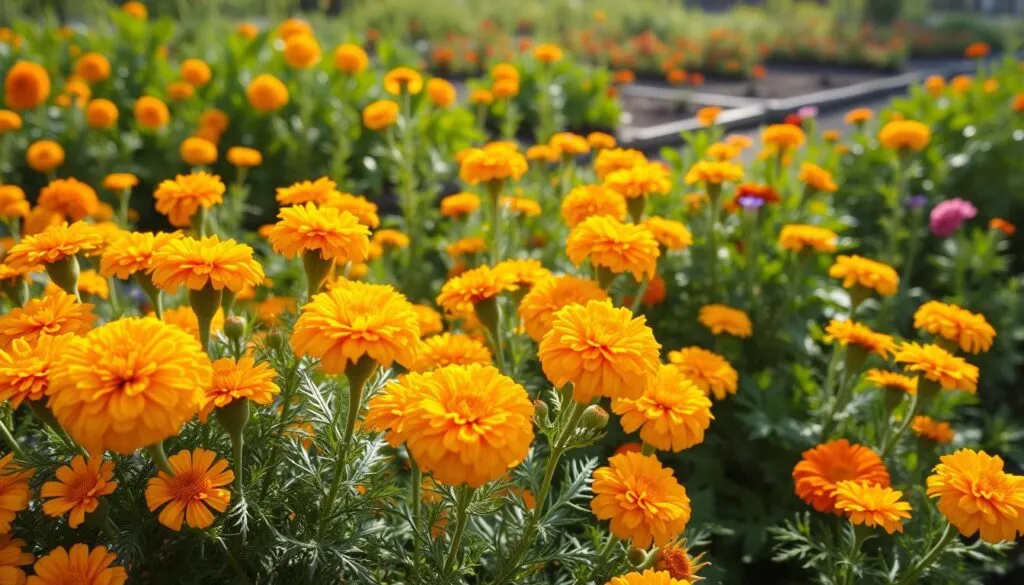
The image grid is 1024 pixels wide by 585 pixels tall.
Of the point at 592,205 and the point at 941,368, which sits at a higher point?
the point at 592,205

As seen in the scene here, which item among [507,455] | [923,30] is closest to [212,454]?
[507,455]

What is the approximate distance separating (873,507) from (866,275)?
963 mm

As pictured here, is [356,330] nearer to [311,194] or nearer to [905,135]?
[311,194]

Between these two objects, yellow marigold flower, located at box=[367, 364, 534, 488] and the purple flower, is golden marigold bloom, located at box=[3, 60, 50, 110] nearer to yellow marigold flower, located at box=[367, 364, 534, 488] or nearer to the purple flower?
yellow marigold flower, located at box=[367, 364, 534, 488]

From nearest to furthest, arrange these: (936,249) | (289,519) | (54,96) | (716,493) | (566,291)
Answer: (289,519) → (566,291) → (716,493) → (936,249) → (54,96)

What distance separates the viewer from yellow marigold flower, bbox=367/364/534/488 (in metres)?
0.99

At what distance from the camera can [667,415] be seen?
1.40m

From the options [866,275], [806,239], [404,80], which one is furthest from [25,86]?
[866,275]

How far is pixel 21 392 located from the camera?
107cm

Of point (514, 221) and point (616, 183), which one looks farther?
point (514, 221)

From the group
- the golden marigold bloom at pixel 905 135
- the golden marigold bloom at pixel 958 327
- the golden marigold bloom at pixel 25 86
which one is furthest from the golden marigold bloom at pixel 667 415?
the golden marigold bloom at pixel 25 86

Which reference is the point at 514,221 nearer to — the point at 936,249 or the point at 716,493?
→ the point at 716,493

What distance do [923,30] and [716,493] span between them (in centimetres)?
1897

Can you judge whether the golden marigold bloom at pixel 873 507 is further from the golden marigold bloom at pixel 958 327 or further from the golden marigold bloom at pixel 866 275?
the golden marigold bloom at pixel 866 275
